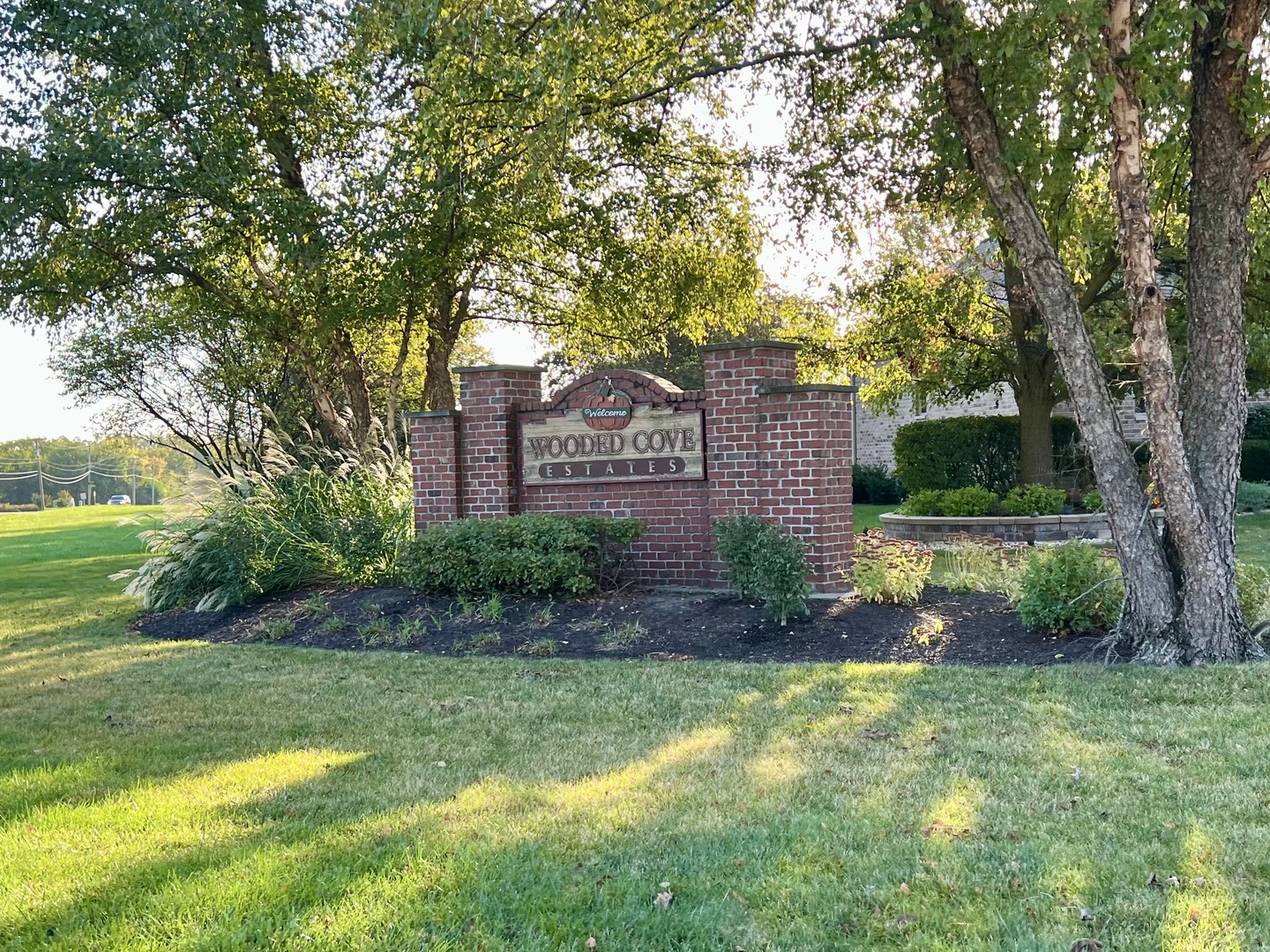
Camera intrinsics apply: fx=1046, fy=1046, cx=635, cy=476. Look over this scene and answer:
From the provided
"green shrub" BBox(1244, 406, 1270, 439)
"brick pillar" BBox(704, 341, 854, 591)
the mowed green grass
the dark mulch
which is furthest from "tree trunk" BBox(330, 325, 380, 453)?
"green shrub" BBox(1244, 406, 1270, 439)

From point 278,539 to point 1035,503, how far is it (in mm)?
9596

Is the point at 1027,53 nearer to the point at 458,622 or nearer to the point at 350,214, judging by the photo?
the point at 458,622

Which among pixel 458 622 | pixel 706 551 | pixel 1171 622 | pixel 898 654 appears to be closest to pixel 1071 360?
pixel 1171 622

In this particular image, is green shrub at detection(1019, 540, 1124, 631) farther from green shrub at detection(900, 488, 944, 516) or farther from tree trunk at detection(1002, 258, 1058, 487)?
tree trunk at detection(1002, 258, 1058, 487)

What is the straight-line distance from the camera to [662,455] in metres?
9.12

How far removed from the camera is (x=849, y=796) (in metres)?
3.88

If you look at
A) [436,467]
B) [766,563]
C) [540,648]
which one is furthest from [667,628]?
[436,467]

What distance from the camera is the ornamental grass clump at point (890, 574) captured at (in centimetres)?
802

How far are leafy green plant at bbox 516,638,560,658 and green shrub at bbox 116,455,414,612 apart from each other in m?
2.53

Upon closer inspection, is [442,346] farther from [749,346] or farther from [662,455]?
[749,346]

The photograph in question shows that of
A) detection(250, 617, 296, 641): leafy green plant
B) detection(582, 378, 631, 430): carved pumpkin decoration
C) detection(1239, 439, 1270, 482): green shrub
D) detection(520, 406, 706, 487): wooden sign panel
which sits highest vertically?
detection(582, 378, 631, 430): carved pumpkin decoration

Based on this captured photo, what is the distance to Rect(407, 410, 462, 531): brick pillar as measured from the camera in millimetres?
9938

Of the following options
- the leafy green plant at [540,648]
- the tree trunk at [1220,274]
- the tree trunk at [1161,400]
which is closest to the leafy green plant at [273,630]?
the leafy green plant at [540,648]

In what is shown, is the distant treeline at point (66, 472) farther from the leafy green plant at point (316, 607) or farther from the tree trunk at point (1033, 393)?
the leafy green plant at point (316, 607)
